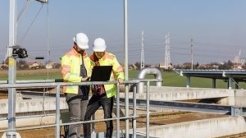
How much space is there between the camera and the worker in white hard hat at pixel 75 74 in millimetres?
5718

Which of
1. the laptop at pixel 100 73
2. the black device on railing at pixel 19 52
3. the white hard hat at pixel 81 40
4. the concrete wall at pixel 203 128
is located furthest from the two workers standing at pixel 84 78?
the concrete wall at pixel 203 128

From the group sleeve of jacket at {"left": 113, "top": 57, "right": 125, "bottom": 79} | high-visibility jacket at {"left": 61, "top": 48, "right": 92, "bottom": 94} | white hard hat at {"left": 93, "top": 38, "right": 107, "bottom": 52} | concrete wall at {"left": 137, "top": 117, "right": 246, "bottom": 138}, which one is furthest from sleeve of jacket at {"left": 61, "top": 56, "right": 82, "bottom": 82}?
concrete wall at {"left": 137, "top": 117, "right": 246, "bottom": 138}

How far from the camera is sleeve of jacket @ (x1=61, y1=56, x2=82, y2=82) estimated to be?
18.5 ft

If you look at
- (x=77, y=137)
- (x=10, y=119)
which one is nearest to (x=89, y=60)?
(x=77, y=137)

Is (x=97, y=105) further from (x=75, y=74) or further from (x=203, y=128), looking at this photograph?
(x=203, y=128)

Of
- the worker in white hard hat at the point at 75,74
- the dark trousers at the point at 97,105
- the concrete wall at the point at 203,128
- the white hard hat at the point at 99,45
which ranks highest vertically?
the white hard hat at the point at 99,45

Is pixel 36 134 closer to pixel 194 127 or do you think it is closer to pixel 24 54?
pixel 194 127

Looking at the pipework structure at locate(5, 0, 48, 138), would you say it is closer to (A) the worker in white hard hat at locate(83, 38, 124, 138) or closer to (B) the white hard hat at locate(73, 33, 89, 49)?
(B) the white hard hat at locate(73, 33, 89, 49)

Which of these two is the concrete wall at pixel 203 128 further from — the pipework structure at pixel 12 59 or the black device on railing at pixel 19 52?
the black device on railing at pixel 19 52

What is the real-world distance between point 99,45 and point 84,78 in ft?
2.10

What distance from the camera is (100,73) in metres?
5.72

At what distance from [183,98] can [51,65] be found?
32.3 ft

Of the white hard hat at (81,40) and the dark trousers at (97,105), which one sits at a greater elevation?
the white hard hat at (81,40)

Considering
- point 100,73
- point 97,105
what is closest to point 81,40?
point 100,73
